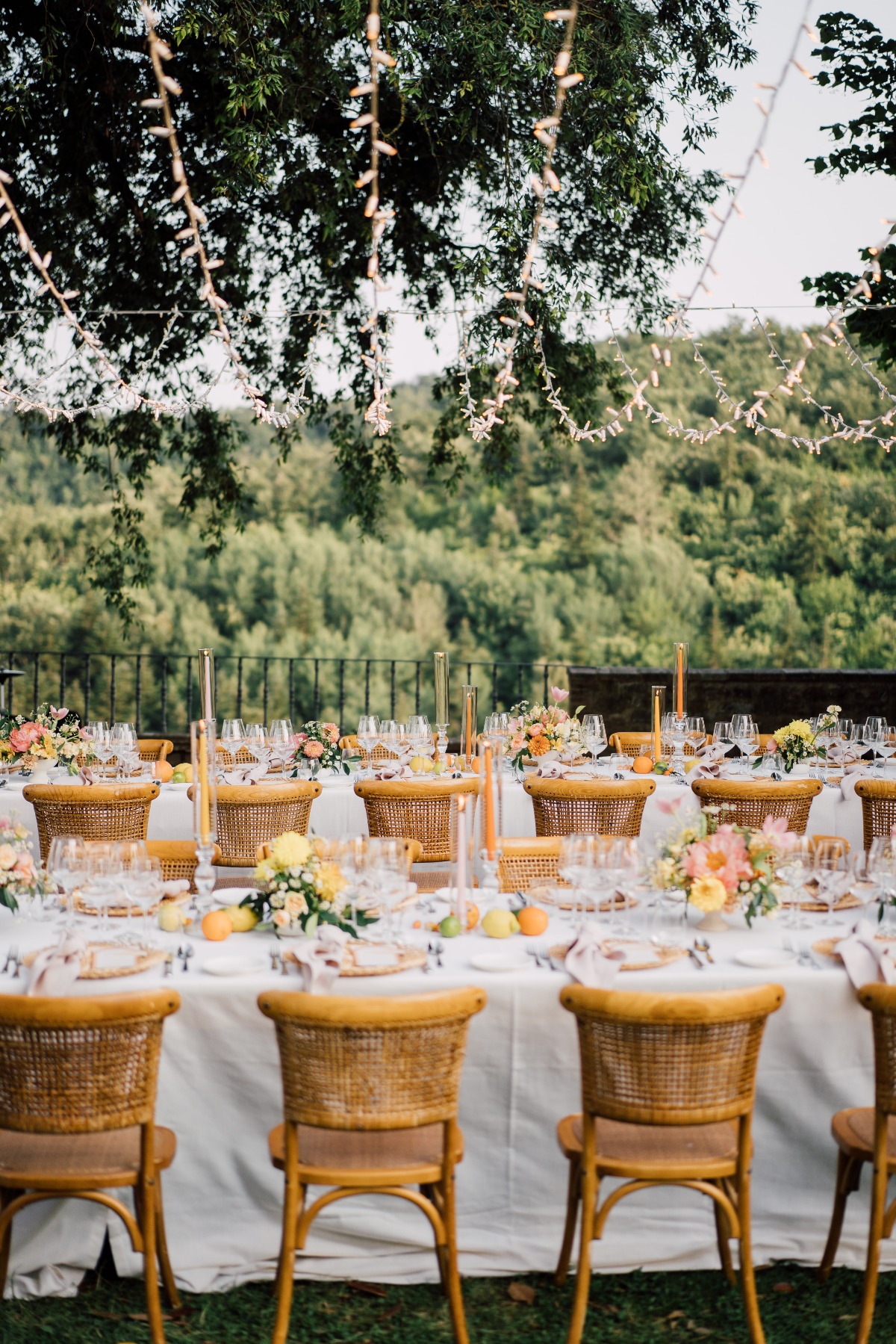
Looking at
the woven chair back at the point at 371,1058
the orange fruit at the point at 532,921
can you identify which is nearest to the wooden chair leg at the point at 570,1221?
the woven chair back at the point at 371,1058

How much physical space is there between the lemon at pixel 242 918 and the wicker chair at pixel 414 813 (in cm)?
173

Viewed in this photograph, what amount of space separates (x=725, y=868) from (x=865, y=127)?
263 inches

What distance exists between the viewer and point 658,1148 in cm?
263

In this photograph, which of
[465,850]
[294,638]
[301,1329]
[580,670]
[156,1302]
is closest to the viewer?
[156,1302]

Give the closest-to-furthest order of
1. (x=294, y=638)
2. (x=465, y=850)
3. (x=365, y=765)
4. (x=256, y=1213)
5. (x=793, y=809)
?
(x=256, y=1213) < (x=465, y=850) < (x=793, y=809) < (x=365, y=765) < (x=294, y=638)

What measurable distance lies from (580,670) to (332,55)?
426cm

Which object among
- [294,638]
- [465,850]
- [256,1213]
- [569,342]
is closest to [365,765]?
[465,850]

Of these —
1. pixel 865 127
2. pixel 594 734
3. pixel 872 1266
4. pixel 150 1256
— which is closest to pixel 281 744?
pixel 594 734

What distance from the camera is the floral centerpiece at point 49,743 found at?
223 inches

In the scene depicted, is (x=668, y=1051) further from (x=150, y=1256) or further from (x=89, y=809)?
→ (x=89, y=809)

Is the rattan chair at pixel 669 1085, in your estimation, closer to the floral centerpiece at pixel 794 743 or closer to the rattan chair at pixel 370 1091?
the rattan chair at pixel 370 1091

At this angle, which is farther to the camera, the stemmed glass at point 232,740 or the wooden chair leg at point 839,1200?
the stemmed glass at point 232,740

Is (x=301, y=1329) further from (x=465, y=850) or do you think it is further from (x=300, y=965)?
(x=465, y=850)

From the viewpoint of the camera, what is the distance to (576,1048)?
2988 mm
